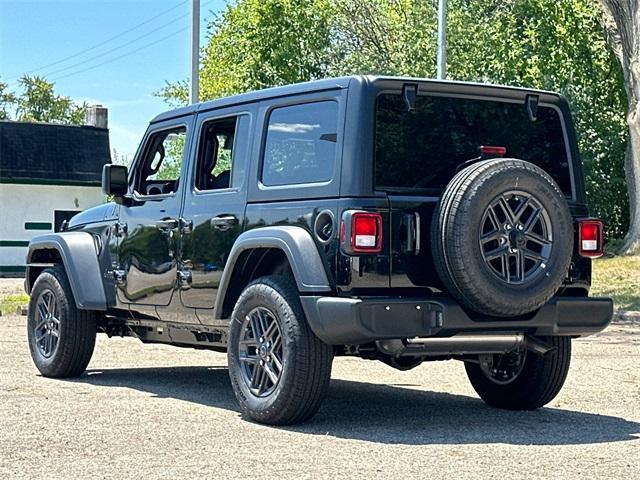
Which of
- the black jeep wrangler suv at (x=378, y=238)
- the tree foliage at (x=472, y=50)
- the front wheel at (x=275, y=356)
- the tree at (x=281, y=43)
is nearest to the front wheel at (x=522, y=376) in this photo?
the black jeep wrangler suv at (x=378, y=238)

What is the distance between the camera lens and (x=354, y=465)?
658 cm

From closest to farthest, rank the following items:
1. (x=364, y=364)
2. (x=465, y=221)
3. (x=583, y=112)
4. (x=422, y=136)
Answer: (x=465, y=221), (x=422, y=136), (x=364, y=364), (x=583, y=112)

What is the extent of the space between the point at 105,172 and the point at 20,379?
71.2 inches

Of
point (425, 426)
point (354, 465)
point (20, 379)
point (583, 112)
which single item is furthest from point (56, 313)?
point (583, 112)

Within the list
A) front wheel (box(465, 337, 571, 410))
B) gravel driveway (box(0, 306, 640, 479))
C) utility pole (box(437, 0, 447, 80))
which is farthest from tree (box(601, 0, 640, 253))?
front wheel (box(465, 337, 571, 410))

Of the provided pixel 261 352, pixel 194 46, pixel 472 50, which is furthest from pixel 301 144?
pixel 472 50

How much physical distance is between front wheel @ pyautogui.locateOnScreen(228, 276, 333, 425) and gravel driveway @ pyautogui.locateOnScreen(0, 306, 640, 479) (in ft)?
0.50

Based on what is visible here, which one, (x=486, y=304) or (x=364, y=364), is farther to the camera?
(x=364, y=364)

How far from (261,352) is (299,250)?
A: 76cm

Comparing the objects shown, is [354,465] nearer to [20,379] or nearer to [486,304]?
[486,304]

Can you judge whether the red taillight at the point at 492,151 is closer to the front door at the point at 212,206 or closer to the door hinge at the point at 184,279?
the front door at the point at 212,206

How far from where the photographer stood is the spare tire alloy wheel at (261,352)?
7.96 metres

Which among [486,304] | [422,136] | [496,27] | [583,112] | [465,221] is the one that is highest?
[496,27]

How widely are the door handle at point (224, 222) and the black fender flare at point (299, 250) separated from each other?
0.42m
